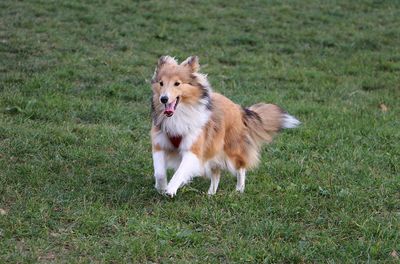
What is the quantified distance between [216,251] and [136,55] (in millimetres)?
7588

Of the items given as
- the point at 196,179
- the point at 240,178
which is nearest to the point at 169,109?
the point at 240,178

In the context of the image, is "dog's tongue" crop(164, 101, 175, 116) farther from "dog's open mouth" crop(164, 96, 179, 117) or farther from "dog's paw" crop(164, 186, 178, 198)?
"dog's paw" crop(164, 186, 178, 198)

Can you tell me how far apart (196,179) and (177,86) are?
1332 millimetres

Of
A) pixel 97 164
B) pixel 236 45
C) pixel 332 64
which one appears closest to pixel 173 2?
pixel 236 45

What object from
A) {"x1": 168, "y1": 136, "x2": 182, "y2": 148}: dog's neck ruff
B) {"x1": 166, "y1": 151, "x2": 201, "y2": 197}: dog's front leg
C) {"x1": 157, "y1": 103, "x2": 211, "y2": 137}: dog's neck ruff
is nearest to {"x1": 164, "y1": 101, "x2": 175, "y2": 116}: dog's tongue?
{"x1": 157, "y1": 103, "x2": 211, "y2": 137}: dog's neck ruff

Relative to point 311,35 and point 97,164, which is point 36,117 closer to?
point 97,164

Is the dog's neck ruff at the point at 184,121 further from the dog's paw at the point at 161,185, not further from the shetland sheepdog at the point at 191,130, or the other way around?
the dog's paw at the point at 161,185

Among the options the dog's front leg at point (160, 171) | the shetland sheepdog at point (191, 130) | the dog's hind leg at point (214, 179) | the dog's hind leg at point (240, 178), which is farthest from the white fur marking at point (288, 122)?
the dog's front leg at point (160, 171)

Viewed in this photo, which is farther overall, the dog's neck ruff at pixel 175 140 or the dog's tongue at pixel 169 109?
the dog's neck ruff at pixel 175 140

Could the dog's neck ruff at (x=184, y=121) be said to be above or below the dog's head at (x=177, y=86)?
below

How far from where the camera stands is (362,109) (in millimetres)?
9375

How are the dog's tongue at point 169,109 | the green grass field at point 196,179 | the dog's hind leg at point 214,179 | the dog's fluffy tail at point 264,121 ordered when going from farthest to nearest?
the dog's fluffy tail at point 264,121 < the dog's hind leg at point 214,179 < the dog's tongue at point 169,109 < the green grass field at point 196,179

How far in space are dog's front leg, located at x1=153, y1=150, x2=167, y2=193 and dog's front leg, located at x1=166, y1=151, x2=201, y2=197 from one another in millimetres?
88

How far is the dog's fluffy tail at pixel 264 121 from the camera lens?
665 cm
